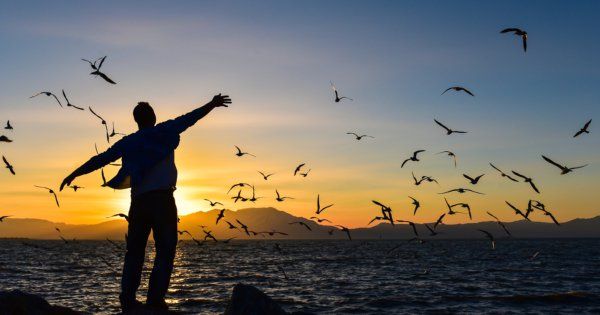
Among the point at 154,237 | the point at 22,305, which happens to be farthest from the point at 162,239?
the point at 22,305

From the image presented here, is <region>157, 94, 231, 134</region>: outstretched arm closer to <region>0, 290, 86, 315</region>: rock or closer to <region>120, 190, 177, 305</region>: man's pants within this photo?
<region>120, 190, 177, 305</region>: man's pants

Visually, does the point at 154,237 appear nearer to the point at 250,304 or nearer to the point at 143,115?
the point at 143,115

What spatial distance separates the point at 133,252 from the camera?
8.38 m

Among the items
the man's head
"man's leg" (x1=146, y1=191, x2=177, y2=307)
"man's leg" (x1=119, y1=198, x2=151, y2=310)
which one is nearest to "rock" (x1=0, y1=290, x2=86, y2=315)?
"man's leg" (x1=119, y1=198, x2=151, y2=310)

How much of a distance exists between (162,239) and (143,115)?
77.8 inches

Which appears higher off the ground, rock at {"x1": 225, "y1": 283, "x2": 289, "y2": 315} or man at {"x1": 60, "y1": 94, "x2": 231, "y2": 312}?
man at {"x1": 60, "y1": 94, "x2": 231, "y2": 312}

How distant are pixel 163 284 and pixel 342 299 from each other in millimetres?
20555

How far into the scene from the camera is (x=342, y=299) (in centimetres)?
2773

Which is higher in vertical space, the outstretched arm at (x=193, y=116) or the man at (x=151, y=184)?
the outstretched arm at (x=193, y=116)

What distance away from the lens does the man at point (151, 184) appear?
315 inches

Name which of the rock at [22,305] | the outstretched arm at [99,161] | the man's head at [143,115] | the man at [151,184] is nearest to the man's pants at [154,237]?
the man at [151,184]

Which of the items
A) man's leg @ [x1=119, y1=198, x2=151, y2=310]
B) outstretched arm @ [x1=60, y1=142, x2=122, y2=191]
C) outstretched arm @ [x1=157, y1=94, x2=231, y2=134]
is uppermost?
outstretched arm @ [x1=157, y1=94, x2=231, y2=134]

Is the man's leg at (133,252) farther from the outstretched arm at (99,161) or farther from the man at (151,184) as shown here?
the outstretched arm at (99,161)

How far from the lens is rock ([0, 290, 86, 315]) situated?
30.7ft
